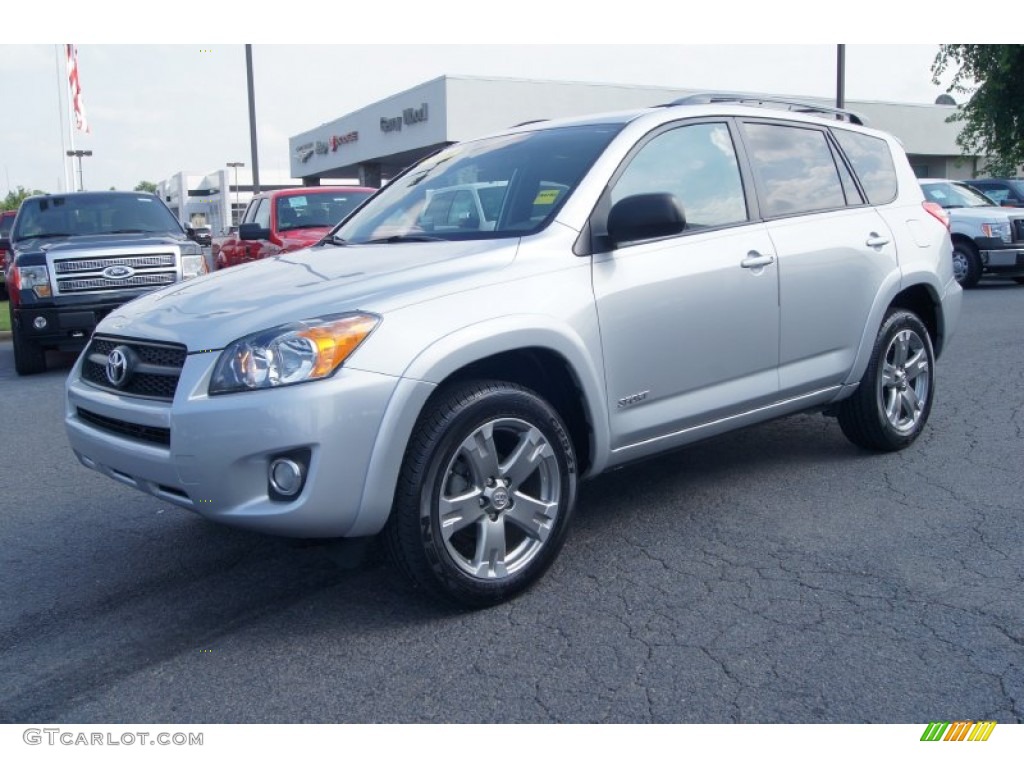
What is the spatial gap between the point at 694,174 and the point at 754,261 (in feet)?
1.53

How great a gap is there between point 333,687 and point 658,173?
2.49 metres

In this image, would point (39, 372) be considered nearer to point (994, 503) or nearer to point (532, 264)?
point (532, 264)

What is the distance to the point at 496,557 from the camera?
3.57 meters

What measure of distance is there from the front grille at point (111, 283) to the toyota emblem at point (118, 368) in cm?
602

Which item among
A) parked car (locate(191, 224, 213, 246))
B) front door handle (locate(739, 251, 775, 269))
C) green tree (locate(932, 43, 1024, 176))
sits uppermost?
green tree (locate(932, 43, 1024, 176))

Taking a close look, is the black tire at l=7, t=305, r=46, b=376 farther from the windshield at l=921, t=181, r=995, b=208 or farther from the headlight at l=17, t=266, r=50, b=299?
the windshield at l=921, t=181, r=995, b=208

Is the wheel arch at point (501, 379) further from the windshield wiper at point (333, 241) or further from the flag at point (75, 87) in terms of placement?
the flag at point (75, 87)

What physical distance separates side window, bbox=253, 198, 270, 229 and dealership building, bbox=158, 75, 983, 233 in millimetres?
10071

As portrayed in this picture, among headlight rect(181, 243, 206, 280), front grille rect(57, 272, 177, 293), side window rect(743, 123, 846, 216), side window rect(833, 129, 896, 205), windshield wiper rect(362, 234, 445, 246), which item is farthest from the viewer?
headlight rect(181, 243, 206, 280)


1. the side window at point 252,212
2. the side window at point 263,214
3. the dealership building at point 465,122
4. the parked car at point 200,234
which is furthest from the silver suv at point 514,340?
the dealership building at point 465,122

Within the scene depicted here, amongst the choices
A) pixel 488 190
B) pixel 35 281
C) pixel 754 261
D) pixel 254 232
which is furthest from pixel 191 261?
pixel 754 261

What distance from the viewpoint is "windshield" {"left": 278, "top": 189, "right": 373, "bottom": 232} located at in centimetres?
1214

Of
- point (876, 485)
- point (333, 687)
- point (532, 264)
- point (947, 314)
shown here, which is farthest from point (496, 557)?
point (947, 314)

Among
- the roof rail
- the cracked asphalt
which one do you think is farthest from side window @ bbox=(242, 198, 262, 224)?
the roof rail
